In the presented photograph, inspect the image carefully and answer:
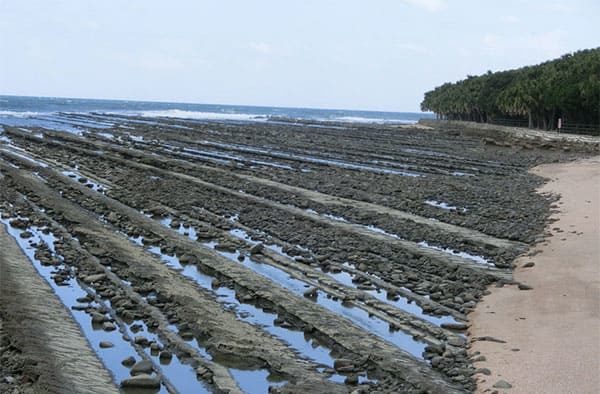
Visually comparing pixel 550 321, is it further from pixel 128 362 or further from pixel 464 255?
pixel 128 362

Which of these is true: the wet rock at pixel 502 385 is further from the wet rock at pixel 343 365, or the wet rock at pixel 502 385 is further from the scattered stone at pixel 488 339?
the wet rock at pixel 343 365

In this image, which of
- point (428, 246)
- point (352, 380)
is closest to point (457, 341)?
point (352, 380)

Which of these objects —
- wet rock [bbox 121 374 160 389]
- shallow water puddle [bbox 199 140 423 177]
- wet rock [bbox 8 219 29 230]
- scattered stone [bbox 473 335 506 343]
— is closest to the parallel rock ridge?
wet rock [bbox 121 374 160 389]

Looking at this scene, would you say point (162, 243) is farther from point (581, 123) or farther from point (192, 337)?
point (581, 123)

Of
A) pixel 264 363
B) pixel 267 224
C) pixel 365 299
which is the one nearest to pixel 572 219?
pixel 267 224

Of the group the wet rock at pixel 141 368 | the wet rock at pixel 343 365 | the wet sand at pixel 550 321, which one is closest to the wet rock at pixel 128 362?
the wet rock at pixel 141 368

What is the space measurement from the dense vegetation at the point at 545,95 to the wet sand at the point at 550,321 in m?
48.4

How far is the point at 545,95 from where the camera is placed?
228 ft

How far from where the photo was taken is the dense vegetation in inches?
2552

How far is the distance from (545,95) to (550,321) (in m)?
62.2

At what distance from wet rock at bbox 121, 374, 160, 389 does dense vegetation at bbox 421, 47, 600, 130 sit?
5909 cm

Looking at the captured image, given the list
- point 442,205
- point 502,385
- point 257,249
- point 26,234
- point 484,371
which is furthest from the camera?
point 442,205

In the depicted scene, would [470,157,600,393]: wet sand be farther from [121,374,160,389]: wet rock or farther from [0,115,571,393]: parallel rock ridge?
[121,374,160,389]: wet rock

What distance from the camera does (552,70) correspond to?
77.7 meters
